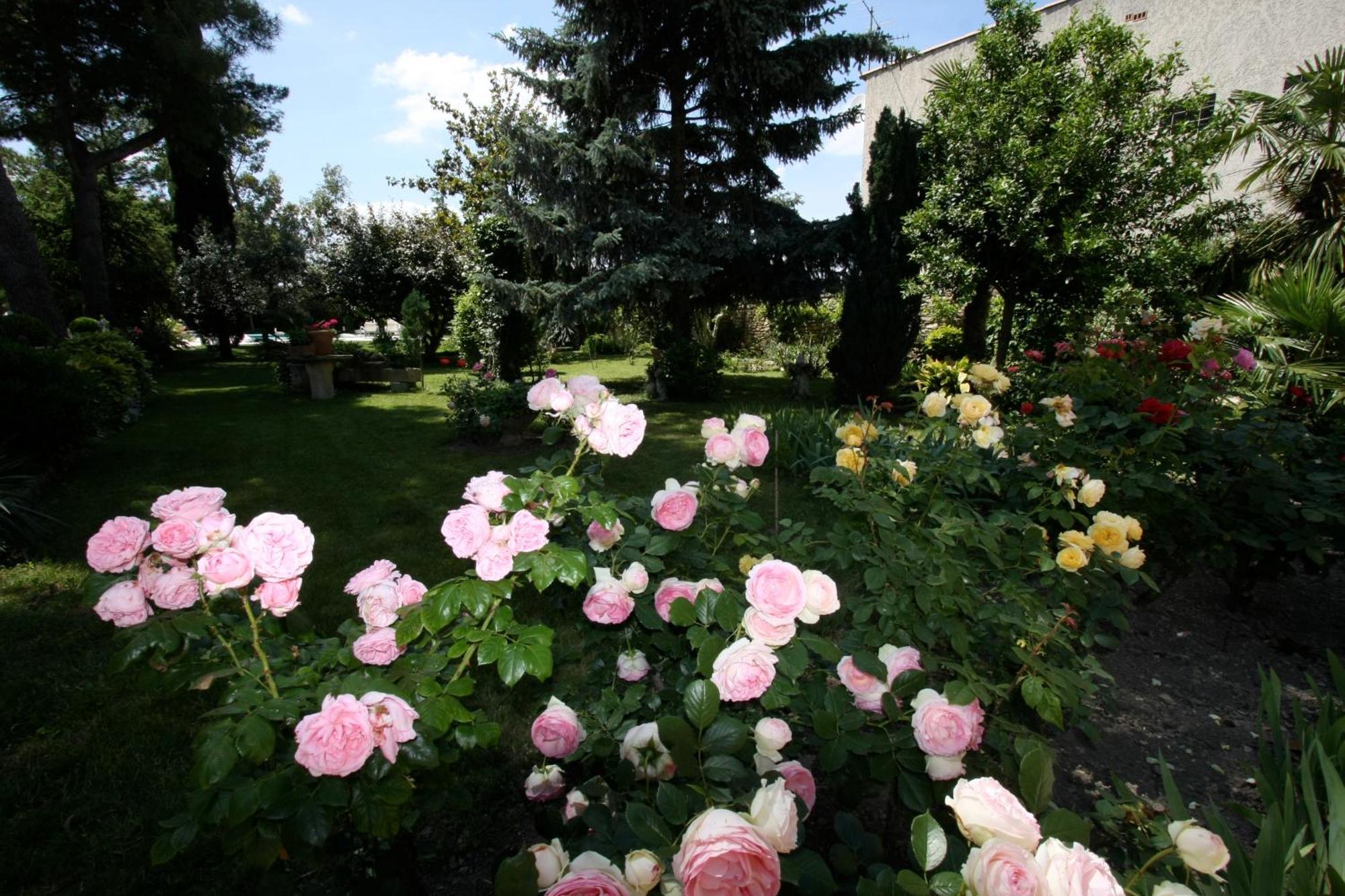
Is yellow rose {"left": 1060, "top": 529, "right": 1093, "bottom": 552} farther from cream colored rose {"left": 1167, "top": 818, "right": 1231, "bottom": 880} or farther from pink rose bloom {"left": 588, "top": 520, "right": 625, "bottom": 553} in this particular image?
pink rose bloom {"left": 588, "top": 520, "right": 625, "bottom": 553}

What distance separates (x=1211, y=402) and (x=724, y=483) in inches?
119

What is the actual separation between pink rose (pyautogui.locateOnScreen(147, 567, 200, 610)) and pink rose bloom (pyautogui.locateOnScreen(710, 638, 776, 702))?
106cm

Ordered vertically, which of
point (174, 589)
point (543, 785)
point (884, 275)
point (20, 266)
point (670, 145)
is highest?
point (670, 145)

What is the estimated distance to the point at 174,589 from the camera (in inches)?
45.8

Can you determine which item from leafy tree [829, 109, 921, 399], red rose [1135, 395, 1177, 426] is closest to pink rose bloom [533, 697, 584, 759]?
red rose [1135, 395, 1177, 426]

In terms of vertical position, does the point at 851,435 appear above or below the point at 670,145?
below

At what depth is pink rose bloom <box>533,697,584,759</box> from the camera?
1.21m

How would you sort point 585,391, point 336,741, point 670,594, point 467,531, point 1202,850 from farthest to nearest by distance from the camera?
point 585,391, point 670,594, point 467,531, point 336,741, point 1202,850

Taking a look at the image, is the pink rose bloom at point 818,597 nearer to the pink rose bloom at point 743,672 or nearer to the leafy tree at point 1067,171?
the pink rose bloom at point 743,672

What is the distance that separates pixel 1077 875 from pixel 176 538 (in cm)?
148

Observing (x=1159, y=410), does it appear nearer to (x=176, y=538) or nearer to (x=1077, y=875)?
(x=1077, y=875)

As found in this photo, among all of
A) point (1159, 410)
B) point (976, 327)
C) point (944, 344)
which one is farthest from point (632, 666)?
point (944, 344)

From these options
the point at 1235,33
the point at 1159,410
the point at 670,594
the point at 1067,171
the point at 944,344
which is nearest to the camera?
the point at 670,594

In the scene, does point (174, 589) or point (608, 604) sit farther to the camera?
point (608, 604)
